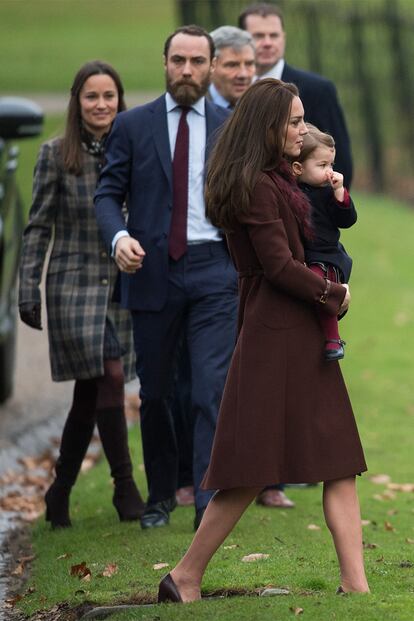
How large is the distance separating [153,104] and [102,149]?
45 centimetres

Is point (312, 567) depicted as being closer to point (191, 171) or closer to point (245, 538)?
point (245, 538)

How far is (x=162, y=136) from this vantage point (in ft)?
24.0

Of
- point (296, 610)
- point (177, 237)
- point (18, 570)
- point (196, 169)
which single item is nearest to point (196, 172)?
point (196, 169)

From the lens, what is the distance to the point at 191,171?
24.0ft

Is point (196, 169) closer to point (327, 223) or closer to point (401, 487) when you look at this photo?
point (327, 223)

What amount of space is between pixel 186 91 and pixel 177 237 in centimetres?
63

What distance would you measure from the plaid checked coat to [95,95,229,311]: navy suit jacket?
36cm

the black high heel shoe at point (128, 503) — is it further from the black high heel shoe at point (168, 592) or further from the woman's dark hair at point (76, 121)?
the black high heel shoe at point (168, 592)

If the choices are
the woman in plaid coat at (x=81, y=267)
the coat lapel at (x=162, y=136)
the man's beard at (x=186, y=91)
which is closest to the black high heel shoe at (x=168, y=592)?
the woman in plaid coat at (x=81, y=267)

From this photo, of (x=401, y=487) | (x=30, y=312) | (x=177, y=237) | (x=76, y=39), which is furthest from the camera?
(x=76, y=39)

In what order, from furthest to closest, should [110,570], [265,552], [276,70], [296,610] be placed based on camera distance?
[276,70], [265,552], [110,570], [296,610]

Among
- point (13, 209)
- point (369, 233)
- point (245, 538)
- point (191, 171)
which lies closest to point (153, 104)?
point (191, 171)

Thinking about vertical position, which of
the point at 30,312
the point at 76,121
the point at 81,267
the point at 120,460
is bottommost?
the point at 120,460

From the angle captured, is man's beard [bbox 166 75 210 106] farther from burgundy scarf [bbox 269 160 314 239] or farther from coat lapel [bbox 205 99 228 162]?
burgundy scarf [bbox 269 160 314 239]
